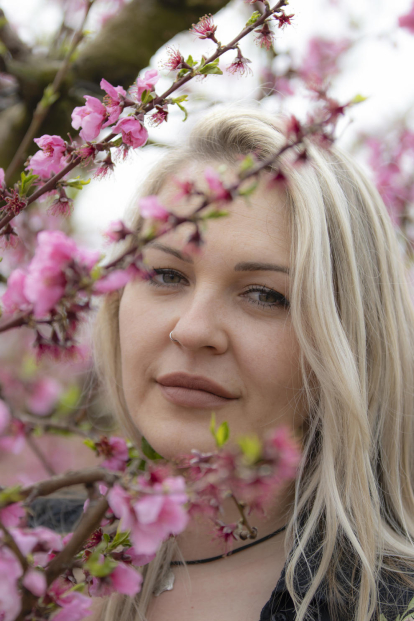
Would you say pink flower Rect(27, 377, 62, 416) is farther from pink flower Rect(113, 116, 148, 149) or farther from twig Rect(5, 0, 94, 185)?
pink flower Rect(113, 116, 148, 149)

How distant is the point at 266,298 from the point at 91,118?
66 centimetres

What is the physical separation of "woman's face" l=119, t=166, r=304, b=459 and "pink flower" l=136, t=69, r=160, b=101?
43 cm

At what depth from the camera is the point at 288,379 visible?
1.34 metres

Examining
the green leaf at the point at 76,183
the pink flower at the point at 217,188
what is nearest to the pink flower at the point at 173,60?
the green leaf at the point at 76,183

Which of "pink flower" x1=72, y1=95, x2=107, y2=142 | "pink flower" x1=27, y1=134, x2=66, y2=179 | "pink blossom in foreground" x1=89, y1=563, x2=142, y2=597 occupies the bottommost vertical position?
"pink blossom in foreground" x1=89, y1=563, x2=142, y2=597

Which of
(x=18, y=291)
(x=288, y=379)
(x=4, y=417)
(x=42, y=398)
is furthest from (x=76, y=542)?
(x=42, y=398)

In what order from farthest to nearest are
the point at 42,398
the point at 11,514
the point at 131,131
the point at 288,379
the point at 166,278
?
the point at 42,398 < the point at 166,278 < the point at 288,379 < the point at 131,131 < the point at 11,514

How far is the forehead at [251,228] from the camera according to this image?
51.6 inches

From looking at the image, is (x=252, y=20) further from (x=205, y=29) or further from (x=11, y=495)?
(x=11, y=495)

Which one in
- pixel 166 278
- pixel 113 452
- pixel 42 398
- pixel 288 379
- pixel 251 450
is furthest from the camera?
pixel 42 398

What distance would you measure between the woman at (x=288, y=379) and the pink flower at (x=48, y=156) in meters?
0.38

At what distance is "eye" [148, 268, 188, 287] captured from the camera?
143cm

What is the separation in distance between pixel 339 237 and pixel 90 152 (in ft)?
2.78

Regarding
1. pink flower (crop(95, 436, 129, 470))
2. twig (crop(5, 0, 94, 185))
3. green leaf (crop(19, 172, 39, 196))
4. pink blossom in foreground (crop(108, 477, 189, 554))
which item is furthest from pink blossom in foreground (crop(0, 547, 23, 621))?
twig (crop(5, 0, 94, 185))
